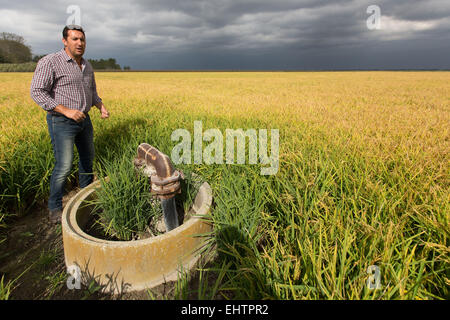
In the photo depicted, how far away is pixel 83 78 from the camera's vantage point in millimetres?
2408

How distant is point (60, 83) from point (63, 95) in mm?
113

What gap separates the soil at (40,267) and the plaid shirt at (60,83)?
3.90ft

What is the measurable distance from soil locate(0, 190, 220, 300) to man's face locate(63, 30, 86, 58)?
1.73m

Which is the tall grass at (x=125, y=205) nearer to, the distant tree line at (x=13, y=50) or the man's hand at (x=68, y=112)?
the man's hand at (x=68, y=112)

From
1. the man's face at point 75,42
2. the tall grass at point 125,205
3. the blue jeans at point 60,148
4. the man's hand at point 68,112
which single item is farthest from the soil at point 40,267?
the man's face at point 75,42

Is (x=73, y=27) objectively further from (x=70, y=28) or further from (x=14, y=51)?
(x=14, y=51)

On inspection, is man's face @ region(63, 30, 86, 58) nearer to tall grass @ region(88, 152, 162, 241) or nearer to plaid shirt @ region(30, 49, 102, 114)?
plaid shirt @ region(30, 49, 102, 114)

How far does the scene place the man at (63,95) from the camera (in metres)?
2.11

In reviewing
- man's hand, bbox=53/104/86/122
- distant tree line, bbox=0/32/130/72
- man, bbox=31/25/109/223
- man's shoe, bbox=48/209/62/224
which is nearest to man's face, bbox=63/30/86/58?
man, bbox=31/25/109/223
